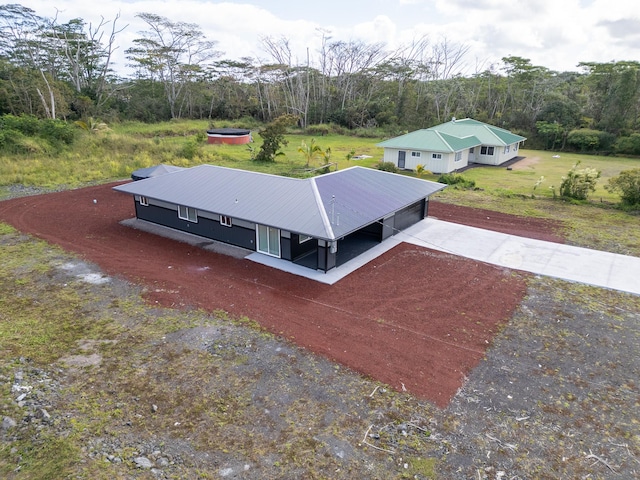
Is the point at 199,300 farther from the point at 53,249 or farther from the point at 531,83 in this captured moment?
the point at 531,83

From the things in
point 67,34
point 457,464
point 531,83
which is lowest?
point 457,464

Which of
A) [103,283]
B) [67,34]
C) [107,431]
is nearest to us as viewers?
[107,431]

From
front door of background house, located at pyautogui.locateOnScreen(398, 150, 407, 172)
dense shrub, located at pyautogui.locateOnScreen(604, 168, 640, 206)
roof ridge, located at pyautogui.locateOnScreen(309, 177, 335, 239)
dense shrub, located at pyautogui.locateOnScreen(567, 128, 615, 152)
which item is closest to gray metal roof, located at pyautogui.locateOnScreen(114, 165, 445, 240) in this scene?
roof ridge, located at pyautogui.locateOnScreen(309, 177, 335, 239)

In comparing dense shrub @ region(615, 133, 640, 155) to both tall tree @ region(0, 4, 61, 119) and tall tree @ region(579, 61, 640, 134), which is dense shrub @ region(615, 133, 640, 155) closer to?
tall tree @ region(579, 61, 640, 134)

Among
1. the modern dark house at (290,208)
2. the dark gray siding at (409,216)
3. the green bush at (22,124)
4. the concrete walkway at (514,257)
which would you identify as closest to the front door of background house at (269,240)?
the modern dark house at (290,208)

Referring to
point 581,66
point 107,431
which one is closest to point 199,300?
point 107,431

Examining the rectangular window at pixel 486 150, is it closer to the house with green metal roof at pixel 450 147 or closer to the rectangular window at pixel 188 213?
the house with green metal roof at pixel 450 147
